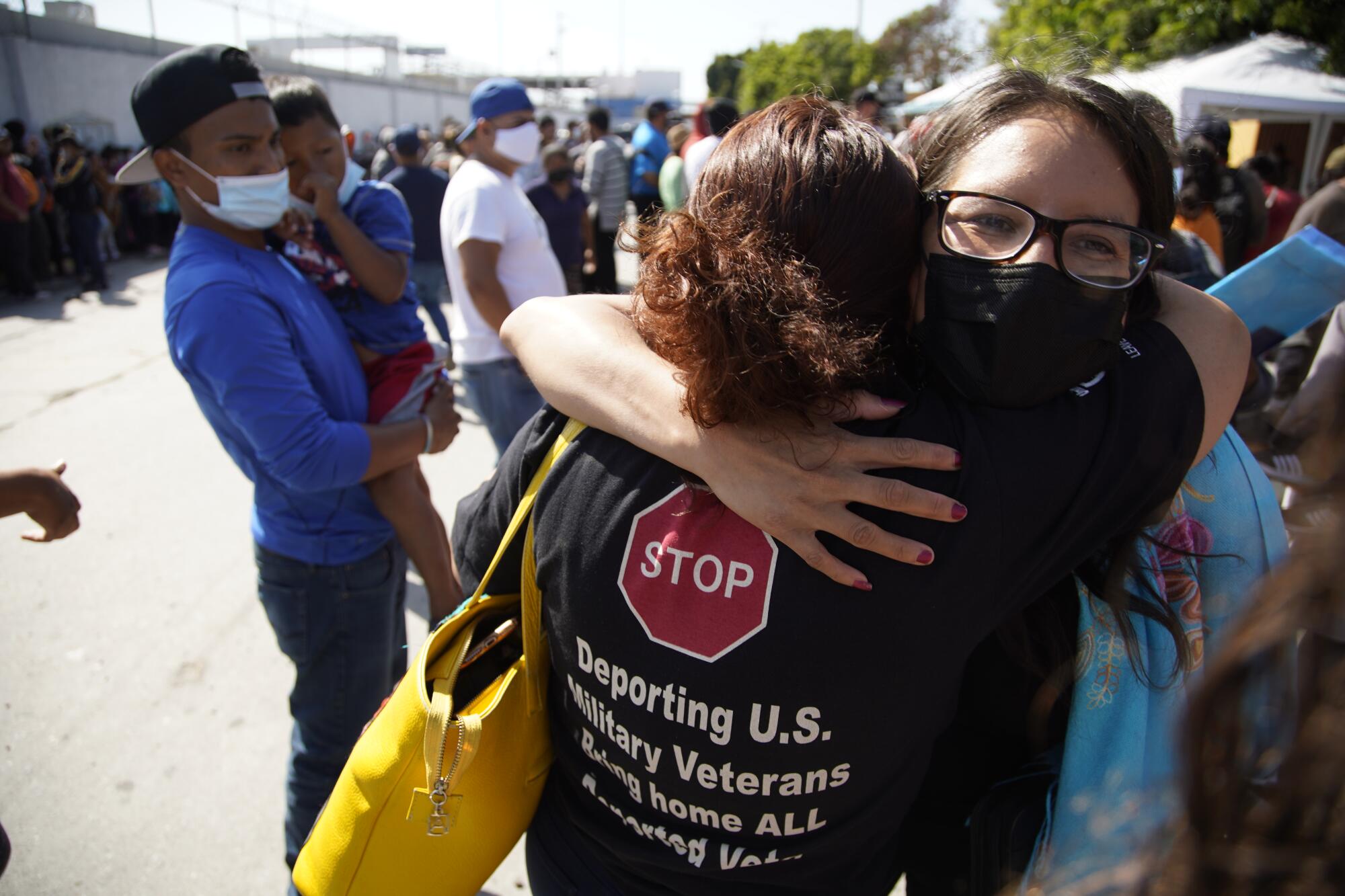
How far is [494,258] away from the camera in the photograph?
3420mm

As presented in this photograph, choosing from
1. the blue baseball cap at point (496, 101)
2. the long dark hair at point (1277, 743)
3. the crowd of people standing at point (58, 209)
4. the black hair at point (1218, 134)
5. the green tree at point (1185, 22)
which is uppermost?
the green tree at point (1185, 22)

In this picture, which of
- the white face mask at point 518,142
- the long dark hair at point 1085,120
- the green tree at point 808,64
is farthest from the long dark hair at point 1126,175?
the green tree at point 808,64

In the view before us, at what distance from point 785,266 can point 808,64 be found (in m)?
41.1

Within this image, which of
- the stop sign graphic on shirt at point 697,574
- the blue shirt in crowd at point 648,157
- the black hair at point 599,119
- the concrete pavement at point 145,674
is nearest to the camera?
the stop sign graphic on shirt at point 697,574

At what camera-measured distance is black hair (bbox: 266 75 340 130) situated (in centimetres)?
257

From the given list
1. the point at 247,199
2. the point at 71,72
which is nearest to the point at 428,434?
the point at 247,199

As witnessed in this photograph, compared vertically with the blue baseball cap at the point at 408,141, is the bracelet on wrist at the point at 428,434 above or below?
below

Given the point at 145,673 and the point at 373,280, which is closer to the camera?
the point at 373,280

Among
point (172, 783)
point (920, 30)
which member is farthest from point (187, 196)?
point (920, 30)

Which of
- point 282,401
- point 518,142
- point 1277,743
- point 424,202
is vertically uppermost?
point 518,142

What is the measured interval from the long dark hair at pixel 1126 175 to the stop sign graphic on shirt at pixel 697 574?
41cm

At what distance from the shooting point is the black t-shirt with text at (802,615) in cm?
95

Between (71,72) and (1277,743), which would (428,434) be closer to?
(1277,743)

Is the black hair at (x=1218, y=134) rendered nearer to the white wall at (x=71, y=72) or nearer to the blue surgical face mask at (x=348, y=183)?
the blue surgical face mask at (x=348, y=183)
